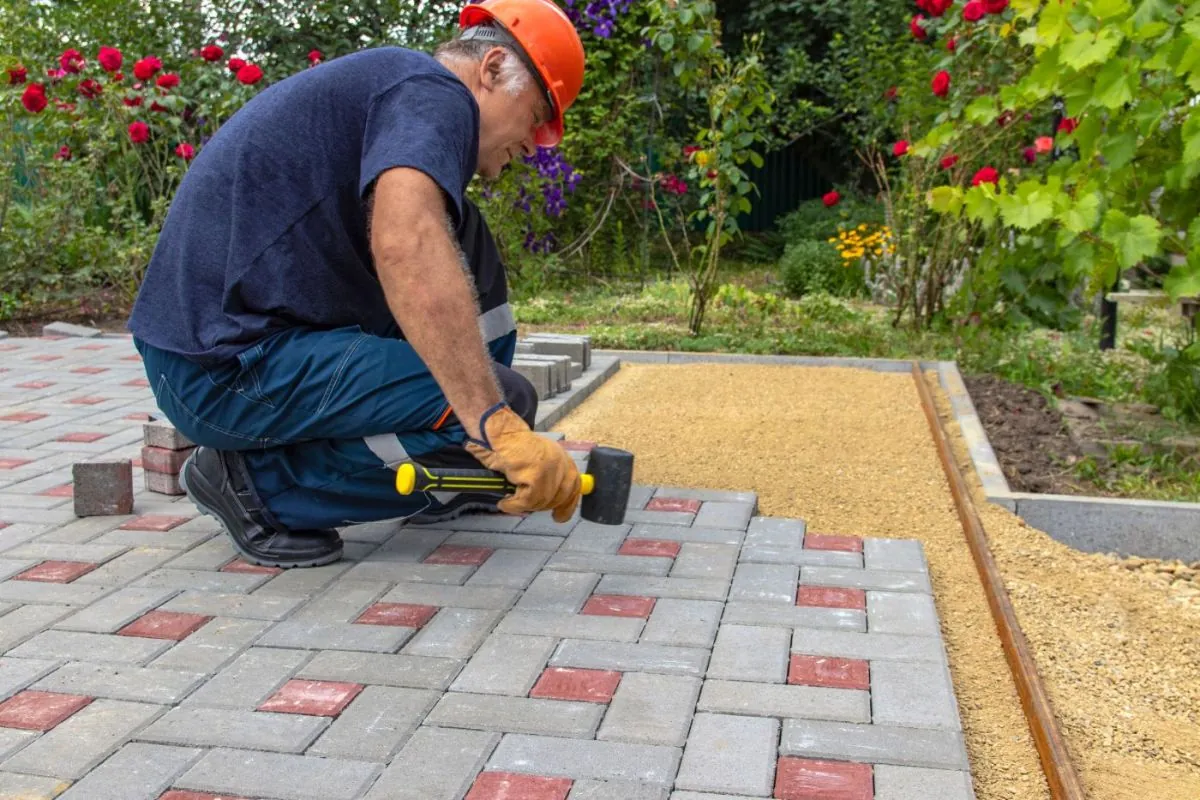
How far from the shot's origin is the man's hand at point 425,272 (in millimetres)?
2562

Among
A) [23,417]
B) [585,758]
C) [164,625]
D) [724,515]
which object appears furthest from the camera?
[23,417]

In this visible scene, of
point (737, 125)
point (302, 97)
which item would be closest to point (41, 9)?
point (737, 125)

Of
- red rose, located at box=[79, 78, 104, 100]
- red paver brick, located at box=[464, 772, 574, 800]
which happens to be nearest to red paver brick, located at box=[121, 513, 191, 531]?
red paver brick, located at box=[464, 772, 574, 800]

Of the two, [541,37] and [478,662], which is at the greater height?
[541,37]

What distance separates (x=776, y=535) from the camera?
3.50m

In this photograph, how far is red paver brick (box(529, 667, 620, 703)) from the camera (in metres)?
2.41

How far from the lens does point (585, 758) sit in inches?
84.7

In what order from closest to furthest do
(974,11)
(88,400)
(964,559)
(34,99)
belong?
(964,559) → (88,400) → (974,11) → (34,99)

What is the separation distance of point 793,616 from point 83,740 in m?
1.60

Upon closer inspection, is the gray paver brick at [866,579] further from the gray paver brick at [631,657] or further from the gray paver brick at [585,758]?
the gray paver brick at [585,758]

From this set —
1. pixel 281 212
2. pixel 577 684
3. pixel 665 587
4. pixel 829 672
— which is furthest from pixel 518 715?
pixel 281 212

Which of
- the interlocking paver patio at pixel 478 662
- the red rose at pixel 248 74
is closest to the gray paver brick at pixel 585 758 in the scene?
the interlocking paver patio at pixel 478 662

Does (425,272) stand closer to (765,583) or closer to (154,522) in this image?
(765,583)

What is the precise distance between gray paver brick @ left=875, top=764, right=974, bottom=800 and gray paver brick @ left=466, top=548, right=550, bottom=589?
46.8 inches
